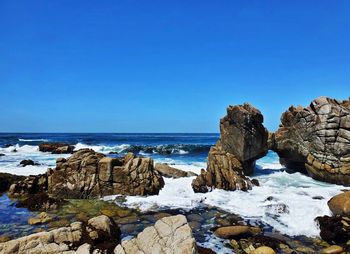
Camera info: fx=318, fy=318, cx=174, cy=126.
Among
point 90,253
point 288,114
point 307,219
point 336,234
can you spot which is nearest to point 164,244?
point 90,253

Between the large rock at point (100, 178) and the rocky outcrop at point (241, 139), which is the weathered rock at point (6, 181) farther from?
the rocky outcrop at point (241, 139)

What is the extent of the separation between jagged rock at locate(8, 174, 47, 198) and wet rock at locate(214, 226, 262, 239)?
1119 cm

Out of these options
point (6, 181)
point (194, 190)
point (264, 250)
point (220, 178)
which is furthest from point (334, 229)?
point (6, 181)

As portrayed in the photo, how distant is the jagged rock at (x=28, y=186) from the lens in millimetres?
17531

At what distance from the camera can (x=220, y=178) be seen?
61.8 feet

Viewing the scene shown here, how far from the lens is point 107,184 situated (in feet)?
58.3

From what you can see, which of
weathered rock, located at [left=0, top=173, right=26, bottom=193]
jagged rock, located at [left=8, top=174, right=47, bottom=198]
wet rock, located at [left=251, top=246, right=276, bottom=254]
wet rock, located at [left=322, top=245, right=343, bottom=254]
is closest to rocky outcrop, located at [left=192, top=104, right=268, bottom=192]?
wet rock, located at [left=322, top=245, right=343, bottom=254]

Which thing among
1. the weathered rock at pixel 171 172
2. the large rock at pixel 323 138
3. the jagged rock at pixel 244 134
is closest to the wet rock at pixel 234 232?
the weathered rock at pixel 171 172

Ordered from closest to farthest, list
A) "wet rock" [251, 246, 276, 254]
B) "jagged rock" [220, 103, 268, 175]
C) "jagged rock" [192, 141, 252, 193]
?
"wet rock" [251, 246, 276, 254] < "jagged rock" [192, 141, 252, 193] < "jagged rock" [220, 103, 268, 175]

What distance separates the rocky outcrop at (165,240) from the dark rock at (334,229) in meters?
6.21

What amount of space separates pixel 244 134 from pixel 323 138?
5289 millimetres

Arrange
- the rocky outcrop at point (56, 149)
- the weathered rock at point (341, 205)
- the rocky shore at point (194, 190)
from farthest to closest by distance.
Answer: the rocky outcrop at point (56, 149)
the weathered rock at point (341, 205)
the rocky shore at point (194, 190)

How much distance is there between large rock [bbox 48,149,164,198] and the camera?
17453mm

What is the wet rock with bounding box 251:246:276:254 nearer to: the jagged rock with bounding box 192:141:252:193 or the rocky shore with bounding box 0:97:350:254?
the rocky shore with bounding box 0:97:350:254
